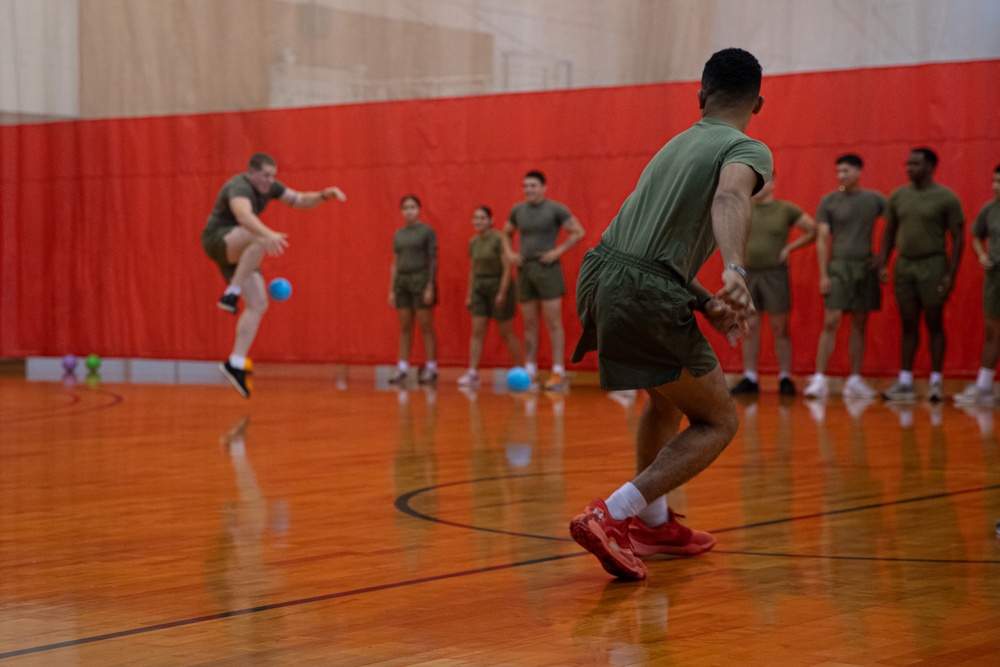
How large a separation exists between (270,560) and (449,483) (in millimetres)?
1839

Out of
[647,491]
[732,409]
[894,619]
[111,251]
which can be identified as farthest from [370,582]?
[111,251]

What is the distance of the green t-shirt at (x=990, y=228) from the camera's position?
998 cm

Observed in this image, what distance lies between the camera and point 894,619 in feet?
10.5

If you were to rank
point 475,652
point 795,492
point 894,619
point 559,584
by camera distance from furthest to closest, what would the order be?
1. point 795,492
2. point 559,584
3. point 894,619
4. point 475,652

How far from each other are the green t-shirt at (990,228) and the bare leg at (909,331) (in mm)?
706

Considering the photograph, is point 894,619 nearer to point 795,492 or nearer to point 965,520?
Answer: point 965,520

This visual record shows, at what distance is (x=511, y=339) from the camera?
1237cm

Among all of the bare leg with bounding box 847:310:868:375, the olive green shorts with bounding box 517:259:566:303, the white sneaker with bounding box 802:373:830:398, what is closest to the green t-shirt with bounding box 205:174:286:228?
the olive green shorts with bounding box 517:259:566:303

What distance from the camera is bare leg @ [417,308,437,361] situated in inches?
504

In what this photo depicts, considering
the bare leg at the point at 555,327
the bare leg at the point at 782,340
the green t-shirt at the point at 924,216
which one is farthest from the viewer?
the bare leg at the point at 555,327

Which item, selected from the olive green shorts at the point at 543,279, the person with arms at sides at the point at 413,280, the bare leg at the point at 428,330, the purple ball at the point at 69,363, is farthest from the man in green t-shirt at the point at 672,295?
the purple ball at the point at 69,363

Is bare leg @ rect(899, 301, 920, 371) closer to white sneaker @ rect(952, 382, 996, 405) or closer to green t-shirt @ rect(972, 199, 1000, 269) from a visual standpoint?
white sneaker @ rect(952, 382, 996, 405)

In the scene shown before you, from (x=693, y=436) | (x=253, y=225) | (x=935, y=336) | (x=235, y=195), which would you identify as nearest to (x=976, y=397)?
(x=935, y=336)

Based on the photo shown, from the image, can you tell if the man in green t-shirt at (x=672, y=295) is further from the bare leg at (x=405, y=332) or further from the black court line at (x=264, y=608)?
the bare leg at (x=405, y=332)
